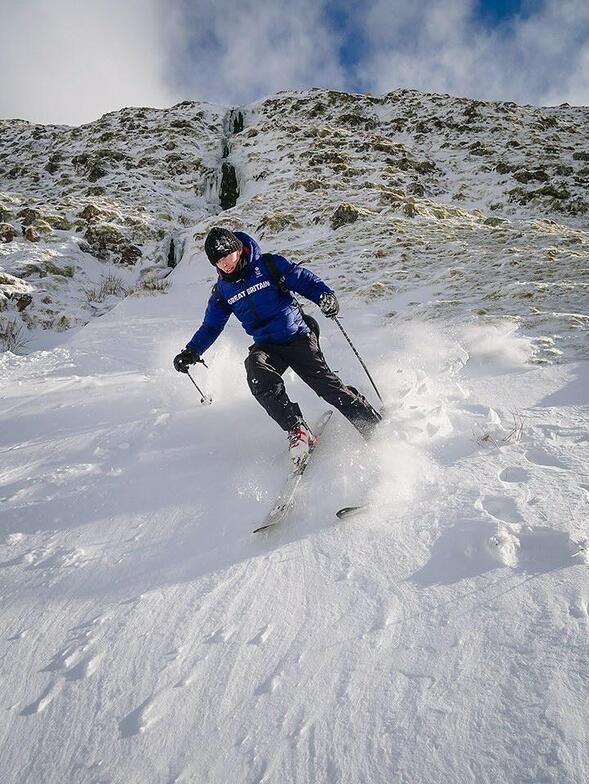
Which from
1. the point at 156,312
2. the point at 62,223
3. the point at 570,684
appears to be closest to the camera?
the point at 570,684

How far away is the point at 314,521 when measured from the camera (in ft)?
8.96

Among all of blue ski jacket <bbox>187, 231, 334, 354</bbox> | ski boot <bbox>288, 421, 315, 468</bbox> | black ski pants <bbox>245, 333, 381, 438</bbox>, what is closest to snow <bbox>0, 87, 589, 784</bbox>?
Result: ski boot <bbox>288, 421, 315, 468</bbox>

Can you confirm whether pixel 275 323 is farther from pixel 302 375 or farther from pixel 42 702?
pixel 42 702

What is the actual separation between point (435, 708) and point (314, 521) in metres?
1.30

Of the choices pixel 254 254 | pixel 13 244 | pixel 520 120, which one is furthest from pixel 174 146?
pixel 254 254

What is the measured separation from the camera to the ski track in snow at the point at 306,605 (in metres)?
1.51

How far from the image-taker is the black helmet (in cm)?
342

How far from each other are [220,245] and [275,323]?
814 mm

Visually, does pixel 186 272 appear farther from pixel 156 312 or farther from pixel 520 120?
pixel 520 120

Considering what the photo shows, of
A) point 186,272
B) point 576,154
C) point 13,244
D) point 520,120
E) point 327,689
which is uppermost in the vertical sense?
point 520,120

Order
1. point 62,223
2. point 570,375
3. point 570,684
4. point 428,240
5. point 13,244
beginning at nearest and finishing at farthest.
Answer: point 570,684, point 570,375, point 428,240, point 13,244, point 62,223

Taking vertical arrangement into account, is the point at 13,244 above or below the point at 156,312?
above

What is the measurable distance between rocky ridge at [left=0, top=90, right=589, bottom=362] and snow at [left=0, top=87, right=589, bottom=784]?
8.85 ft

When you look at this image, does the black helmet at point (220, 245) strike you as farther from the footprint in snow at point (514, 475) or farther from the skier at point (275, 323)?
the footprint in snow at point (514, 475)
